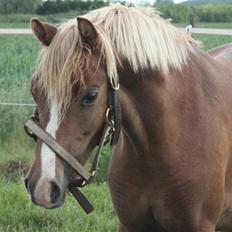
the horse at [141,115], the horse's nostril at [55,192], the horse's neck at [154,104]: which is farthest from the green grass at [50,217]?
the horse's nostril at [55,192]

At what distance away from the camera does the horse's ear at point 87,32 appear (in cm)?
259

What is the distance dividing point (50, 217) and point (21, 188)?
1.76ft

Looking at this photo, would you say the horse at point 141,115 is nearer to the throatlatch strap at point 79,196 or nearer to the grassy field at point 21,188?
the throatlatch strap at point 79,196

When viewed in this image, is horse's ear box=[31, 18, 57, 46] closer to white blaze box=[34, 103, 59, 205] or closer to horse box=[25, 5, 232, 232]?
horse box=[25, 5, 232, 232]

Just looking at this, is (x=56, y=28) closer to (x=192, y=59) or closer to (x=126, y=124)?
(x=126, y=124)

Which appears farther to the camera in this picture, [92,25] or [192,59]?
[192,59]

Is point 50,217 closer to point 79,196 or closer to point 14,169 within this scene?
point 14,169

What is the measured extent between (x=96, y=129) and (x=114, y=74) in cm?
24

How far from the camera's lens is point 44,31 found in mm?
2758

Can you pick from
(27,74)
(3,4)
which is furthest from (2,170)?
(3,4)

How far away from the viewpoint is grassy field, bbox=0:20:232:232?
15.7 ft

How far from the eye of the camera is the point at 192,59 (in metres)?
3.17

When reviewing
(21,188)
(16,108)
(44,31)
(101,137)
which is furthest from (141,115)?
(16,108)

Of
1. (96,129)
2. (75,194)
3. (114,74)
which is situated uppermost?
(114,74)
